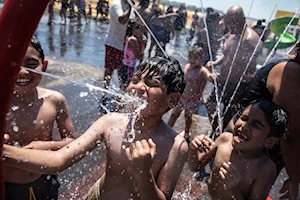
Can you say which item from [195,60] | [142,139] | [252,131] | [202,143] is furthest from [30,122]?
[195,60]

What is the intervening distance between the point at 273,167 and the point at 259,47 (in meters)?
2.81

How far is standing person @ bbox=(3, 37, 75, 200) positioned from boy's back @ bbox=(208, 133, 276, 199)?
3.43ft

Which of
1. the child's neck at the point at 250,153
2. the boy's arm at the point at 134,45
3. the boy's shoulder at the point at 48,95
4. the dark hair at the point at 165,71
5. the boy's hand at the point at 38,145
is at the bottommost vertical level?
the boy's arm at the point at 134,45

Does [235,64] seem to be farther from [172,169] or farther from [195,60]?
[172,169]

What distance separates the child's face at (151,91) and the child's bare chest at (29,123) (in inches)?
22.6

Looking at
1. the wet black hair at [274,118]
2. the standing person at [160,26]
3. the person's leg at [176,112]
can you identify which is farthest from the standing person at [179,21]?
the wet black hair at [274,118]

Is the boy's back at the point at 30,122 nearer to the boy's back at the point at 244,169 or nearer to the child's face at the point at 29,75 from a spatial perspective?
the child's face at the point at 29,75

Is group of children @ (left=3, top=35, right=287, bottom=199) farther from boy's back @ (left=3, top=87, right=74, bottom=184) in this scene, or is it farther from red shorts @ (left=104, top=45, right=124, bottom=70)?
red shorts @ (left=104, top=45, right=124, bottom=70)

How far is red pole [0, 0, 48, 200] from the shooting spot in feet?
1.97

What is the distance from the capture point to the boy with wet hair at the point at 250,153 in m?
1.78

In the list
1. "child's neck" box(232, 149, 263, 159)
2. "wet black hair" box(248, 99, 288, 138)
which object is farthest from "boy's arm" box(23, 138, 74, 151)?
"wet black hair" box(248, 99, 288, 138)

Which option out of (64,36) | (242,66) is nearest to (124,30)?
(242,66)

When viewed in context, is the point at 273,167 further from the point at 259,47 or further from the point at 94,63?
the point at 94,63

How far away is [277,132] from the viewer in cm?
183
